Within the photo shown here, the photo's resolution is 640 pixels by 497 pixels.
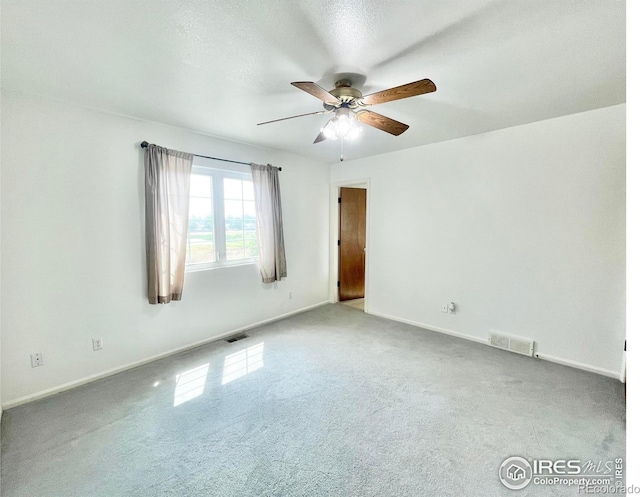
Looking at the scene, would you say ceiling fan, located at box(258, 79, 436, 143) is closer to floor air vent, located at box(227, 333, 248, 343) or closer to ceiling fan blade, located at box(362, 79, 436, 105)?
ceiling fan blade, located at box(362, 79, 436, 105)

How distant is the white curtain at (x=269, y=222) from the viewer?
149 inches

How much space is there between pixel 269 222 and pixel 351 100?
2209 mm

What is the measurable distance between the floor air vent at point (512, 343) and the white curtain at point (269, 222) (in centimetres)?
284

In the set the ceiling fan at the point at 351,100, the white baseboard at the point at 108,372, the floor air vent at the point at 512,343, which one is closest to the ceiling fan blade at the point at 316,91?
the ceiling fan at the point at 351,100

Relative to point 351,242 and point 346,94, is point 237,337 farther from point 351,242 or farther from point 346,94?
point 346,94

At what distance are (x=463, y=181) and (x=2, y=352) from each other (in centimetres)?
480

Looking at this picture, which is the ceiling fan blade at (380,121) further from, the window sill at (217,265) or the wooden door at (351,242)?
the wooden door at (351,242)

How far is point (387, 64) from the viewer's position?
6.13ft

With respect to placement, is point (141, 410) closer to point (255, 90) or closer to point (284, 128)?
point (255, 90)

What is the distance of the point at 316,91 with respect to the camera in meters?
1.77

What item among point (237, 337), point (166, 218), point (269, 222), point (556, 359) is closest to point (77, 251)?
point (166, 218)

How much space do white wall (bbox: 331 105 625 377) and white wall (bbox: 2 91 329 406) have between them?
107 inches

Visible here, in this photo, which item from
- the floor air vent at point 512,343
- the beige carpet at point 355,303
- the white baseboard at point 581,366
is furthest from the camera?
the beige carpet at point 355,303
